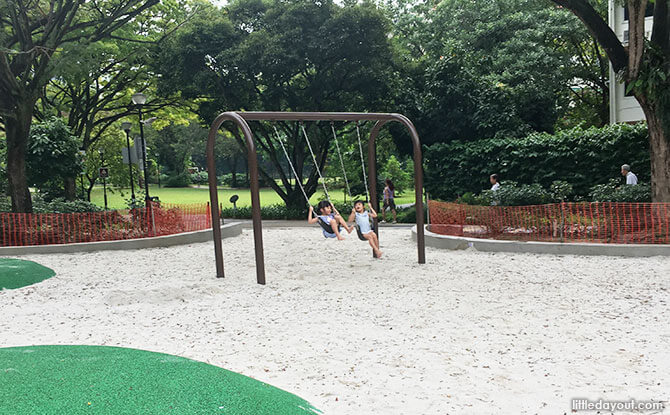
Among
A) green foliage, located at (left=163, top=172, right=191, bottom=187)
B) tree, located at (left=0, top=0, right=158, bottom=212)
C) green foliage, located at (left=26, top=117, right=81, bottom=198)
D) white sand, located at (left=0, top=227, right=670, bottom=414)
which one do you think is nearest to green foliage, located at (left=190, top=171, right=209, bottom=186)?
green foliage, located at (left=163, top=172, right=191, bottom=187)

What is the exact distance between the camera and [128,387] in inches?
173

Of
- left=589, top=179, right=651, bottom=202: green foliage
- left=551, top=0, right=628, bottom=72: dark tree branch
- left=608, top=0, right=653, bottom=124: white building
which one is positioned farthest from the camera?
left=608, top=0, right=653, bottom=124: white building

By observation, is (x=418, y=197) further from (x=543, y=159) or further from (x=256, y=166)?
(x=543, y=159)

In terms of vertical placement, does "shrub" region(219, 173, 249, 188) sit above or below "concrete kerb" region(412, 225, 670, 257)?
above

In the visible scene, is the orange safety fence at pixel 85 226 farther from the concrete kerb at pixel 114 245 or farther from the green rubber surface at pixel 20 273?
the green rubber surface at pixel 20 273

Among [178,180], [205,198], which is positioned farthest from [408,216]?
[178,180]

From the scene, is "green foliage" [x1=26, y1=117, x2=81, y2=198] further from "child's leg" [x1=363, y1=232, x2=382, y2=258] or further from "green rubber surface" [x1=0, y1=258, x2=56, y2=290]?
"child's leg" [x1=363, y1=232, x2=382, y2=258]

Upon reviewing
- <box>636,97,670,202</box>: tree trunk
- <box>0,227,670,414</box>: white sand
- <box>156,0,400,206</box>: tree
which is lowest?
<box>0,227,670,414</box>: white sand

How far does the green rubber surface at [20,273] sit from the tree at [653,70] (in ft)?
36.8

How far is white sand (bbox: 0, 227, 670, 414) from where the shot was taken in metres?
4.48

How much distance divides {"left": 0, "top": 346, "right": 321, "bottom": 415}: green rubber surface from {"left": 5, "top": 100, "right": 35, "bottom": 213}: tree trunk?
10.9 metres

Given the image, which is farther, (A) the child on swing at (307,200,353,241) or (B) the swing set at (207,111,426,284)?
(A) the child on swing at (307,200,353,241)

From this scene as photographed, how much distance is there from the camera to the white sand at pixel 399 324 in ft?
14.7

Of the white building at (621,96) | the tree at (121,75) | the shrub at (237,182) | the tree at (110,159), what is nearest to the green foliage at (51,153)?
the tree at (121,75)
